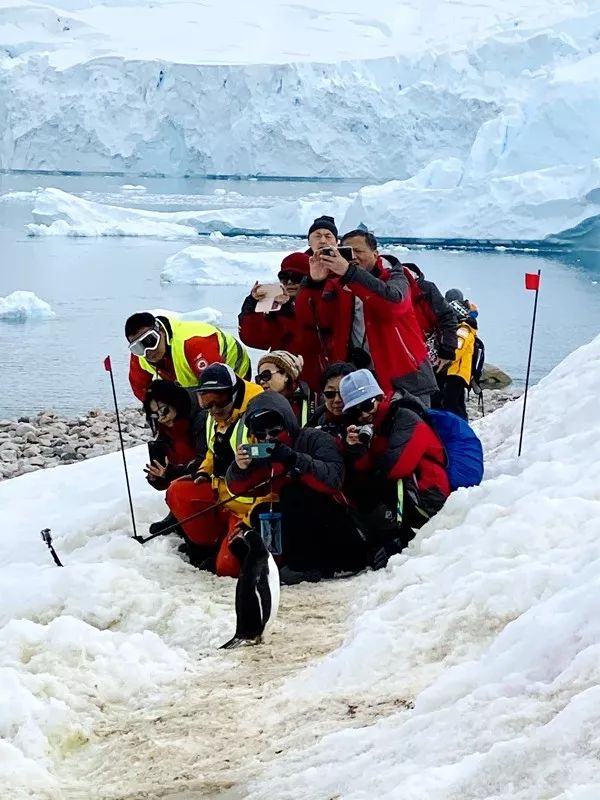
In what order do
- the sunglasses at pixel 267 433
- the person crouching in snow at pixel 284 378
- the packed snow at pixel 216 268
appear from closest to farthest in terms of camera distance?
the sunglasses at pixel 267 433 < the person crouching in snow at pixel 284 378 < the packed snow at pixel 216 268

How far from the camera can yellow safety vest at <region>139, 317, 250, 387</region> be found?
184 inches

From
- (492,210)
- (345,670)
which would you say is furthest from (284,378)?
(492,210)

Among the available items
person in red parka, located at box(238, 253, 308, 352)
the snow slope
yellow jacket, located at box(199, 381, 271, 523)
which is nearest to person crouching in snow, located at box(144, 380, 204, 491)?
yellow jacket, located at box(199, 381, 271, 523)

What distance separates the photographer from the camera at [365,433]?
151 inches

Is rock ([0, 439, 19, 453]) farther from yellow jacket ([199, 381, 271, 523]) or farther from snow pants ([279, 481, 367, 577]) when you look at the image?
snow pants ([279, 481, 367, 577])

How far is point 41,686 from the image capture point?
2.77 meters

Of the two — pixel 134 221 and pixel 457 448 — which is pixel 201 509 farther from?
pixel 134 221

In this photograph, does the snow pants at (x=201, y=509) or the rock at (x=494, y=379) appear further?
the rock at (x=494, y=379)

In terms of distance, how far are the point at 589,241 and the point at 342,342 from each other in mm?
26574

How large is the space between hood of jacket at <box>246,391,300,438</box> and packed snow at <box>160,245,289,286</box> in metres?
19.6

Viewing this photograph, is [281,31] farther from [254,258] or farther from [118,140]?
[254,258]

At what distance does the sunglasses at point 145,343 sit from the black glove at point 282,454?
1.08 metres

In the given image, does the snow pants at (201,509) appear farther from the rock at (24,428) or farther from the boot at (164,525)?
the rock at (24,428)

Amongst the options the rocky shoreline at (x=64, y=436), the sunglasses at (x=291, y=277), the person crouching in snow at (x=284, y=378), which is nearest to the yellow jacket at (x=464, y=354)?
the sunglasses at (x=291, y=277)
